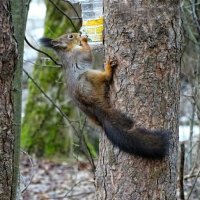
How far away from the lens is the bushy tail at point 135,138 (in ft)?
11.6

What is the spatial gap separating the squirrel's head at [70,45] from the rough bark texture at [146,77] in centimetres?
70

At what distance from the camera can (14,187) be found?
12.5ft

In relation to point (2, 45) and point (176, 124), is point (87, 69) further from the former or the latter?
point (2, 45)

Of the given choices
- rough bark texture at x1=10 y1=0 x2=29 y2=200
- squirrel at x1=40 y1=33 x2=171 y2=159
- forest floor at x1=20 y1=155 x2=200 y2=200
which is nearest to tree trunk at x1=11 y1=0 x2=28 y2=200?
rough bark texture at x1=10 y1=0 x2=29 y2=200

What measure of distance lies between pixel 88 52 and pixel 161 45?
876 millimetres

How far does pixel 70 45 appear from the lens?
449cm

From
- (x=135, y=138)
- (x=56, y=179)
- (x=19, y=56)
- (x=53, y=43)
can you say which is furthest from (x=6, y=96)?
(x=56, y=179)

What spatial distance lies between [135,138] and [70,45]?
1166 millimetres

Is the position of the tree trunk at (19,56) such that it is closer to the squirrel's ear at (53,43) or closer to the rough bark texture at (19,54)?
the rough bark texture at (19,54)

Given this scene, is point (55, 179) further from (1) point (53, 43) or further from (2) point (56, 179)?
(1) point (53, 43)

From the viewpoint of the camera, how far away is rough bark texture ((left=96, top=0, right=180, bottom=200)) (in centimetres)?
362

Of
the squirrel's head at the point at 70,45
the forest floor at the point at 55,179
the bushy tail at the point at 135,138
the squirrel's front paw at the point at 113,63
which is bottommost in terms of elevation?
→ the forest floor at the point at 55,179

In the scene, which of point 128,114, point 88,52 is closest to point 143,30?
point 128,114

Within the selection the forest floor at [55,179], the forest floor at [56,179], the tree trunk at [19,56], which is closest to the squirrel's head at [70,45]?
the tree trunk at [19,56]
